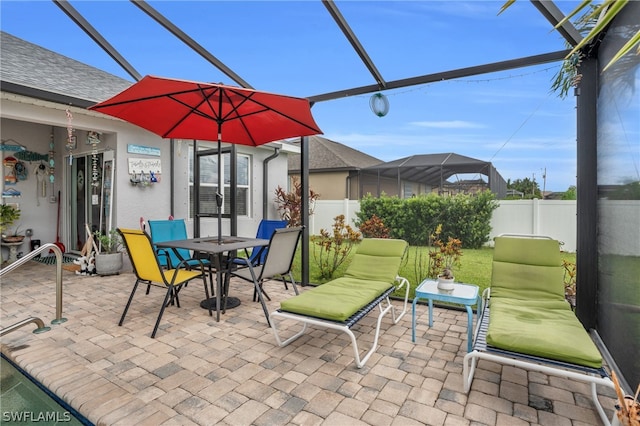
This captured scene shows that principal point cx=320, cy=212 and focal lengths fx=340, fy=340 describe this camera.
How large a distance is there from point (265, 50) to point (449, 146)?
432 centimetres

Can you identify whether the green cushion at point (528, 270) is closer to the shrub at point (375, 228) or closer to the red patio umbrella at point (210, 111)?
the shrub at point (375, 228)

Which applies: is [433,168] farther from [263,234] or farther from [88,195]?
[88,195]

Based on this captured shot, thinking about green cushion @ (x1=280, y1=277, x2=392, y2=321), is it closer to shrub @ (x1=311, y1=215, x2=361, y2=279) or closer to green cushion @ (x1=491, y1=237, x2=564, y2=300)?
green cushion @ (x1=491, y1=237, x2=564, y2=300)

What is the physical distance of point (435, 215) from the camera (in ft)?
24.0

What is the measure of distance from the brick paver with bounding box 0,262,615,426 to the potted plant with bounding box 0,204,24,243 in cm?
337

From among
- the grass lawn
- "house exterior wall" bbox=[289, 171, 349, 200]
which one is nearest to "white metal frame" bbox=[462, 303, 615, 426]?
the grass lawn

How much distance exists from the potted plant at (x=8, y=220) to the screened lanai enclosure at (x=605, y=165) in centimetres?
309

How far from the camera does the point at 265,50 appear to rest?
5.77 metres

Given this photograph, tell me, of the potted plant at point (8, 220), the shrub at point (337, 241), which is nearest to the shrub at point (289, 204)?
the shrub at point (337, 241)

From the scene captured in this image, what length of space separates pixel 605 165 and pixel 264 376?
362 centimetres

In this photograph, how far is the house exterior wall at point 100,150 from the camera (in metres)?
5.70

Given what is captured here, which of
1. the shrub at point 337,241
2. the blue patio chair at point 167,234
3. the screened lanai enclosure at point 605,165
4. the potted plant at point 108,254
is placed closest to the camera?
the screened lanai enclosure at point 605,165

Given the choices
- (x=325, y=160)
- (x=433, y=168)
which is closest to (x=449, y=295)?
(x=433, y=168)

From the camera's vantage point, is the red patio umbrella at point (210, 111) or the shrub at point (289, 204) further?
the shrub at point (289, 204)
